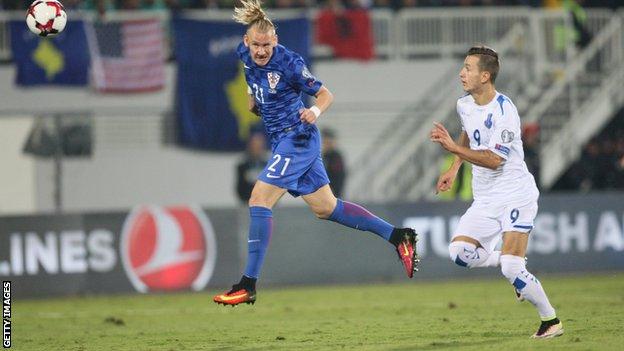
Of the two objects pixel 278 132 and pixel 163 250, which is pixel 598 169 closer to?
pixel 163 250

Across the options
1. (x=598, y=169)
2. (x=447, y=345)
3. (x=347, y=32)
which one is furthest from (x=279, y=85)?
(x=347, y=32)

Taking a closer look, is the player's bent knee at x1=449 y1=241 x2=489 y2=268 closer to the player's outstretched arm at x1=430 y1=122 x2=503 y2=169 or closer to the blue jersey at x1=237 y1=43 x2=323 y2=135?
the player's outstretched arm at x1=430 y1=122 x2=503 y2=169

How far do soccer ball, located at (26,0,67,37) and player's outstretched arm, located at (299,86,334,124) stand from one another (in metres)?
3.07

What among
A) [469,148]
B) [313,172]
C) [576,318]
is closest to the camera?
[469,148]

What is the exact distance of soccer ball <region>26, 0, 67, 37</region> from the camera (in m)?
12.7

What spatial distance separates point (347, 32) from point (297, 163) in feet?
40.8

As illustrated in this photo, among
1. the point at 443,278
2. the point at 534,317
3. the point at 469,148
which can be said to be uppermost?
the point at 469,148

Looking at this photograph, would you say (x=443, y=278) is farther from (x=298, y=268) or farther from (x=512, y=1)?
(x=512, y=1)

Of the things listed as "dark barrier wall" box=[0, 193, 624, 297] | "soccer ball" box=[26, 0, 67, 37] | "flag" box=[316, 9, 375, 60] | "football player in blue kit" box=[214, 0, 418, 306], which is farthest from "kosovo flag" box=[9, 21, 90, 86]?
"football player in blue kit" box=[214, 0, 418, 306]

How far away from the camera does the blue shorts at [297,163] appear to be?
11.2 meters

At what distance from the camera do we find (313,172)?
11.5 metres

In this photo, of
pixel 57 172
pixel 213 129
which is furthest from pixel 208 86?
pixel 57 172

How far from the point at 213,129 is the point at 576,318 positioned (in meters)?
11.3

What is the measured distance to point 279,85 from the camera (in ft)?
36.8
